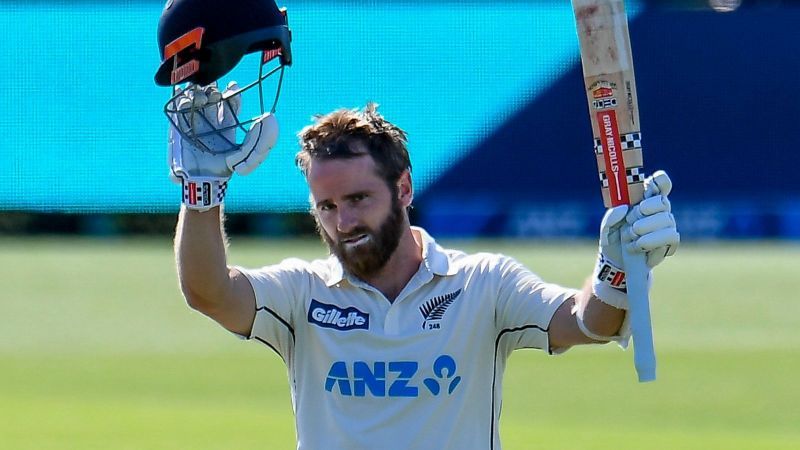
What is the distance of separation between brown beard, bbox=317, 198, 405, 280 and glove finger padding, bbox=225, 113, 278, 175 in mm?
292

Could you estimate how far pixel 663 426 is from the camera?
8664 mm

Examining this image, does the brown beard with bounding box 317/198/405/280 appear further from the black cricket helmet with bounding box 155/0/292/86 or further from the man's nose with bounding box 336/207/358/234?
the black cricket helmet with bounding box 155/0/292/86

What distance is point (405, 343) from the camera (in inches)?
153

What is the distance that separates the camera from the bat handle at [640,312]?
11.6 feet

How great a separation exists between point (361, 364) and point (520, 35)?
21767 mm

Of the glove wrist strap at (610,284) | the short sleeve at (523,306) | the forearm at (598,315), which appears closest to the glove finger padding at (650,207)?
the glove wrist strap at (610,284)

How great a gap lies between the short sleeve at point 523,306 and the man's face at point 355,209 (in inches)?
13.7

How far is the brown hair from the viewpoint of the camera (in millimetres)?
3861

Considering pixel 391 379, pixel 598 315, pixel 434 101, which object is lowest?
pixel 434 101

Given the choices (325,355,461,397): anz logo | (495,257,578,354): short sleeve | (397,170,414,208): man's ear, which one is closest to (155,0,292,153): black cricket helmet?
(397,170,414,208): man's ear

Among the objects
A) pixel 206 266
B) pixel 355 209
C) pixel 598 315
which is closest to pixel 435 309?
pixel 355 209

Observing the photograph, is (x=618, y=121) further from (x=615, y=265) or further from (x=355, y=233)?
(x=355, y=233)

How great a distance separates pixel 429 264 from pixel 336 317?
0.30 meters

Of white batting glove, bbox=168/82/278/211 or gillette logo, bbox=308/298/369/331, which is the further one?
gillette logo, bbox=308/298/369/331
